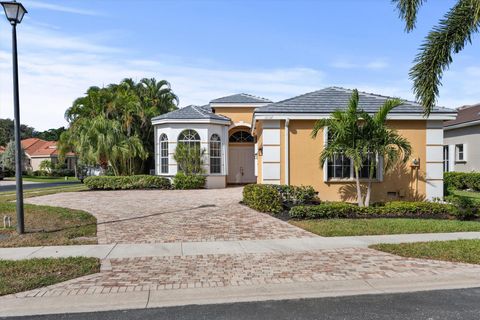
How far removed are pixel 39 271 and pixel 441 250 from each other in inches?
278

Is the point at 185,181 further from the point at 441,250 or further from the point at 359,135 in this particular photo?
the point at 441,250

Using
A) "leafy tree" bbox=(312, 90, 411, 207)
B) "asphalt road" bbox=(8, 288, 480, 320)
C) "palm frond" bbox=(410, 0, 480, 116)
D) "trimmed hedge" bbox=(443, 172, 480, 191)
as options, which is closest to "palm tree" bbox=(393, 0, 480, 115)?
"palm frond" bbox=(410, 0, 480, 116)

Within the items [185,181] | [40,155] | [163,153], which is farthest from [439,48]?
[40,155]

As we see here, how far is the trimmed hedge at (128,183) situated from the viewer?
20.1 m

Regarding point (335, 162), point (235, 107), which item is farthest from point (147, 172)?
point (335, 162)

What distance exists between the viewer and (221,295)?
205 inches

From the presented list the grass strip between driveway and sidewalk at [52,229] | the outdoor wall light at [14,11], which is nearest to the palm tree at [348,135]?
the grass strip between driveway and sidewalk at [52,229]

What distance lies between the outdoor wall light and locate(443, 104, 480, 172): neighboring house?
22377 millimetres

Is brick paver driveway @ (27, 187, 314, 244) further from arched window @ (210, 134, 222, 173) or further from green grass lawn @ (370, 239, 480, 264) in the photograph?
arched window @ (210, 134, 222, 173)

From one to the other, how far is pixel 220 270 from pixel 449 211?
26.9 feet

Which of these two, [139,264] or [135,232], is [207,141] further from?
[139,264]

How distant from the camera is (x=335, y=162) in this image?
14.2 m

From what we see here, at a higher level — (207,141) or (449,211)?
(207,141)

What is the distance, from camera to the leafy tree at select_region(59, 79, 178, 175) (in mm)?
21172
